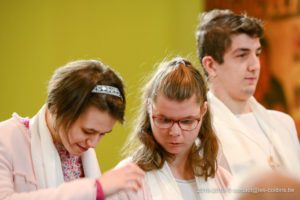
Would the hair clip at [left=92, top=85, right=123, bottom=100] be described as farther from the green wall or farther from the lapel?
the green wall

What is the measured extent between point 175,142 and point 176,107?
0.52ft

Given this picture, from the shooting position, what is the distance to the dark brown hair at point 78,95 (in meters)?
1.56

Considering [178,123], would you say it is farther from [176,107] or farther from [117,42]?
[117,42]

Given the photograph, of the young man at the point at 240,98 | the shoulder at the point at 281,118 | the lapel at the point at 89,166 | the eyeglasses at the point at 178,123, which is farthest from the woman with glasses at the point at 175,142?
the shoulder at the point at 281,118

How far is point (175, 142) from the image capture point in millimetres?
1715

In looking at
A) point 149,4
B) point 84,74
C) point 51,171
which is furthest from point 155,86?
point 149,4

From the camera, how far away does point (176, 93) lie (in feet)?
5.52

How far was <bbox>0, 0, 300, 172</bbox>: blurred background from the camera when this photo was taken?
3109 mm

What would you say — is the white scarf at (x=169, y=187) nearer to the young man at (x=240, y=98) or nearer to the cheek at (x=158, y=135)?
the cheek at (x=158, y=135)

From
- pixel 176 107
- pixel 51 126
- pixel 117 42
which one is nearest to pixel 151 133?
pixel 176 107

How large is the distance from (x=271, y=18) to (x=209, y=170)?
9.12ft

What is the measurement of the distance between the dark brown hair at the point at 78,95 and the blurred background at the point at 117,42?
133 centimetres

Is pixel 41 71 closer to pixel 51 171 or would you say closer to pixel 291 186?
pixel 51 171

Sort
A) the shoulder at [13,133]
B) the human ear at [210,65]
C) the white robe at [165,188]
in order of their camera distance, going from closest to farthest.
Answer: the shoulder at [13,133] → the white robe at [165,188] → the human ear at [210,65]
